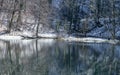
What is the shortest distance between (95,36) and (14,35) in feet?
39.1

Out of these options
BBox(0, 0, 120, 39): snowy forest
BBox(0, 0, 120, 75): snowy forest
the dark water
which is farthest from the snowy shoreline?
the dark water

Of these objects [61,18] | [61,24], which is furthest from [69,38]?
[61,18]

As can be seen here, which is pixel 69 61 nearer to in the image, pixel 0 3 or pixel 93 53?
pixel 93 53

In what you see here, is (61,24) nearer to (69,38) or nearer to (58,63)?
(69,38)

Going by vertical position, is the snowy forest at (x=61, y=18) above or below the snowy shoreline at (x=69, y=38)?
above

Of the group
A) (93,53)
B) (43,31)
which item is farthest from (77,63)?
(43,31)

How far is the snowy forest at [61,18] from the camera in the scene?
52281 millimetres

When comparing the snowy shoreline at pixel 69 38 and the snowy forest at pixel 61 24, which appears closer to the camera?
the snowy forest at pixel 61 24

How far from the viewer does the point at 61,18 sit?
57.9 metres

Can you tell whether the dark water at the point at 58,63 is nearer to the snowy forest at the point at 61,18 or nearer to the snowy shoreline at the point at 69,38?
the snowy shoreline at the point at 69,38

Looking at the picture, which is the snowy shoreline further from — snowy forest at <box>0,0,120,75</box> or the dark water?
the dark water

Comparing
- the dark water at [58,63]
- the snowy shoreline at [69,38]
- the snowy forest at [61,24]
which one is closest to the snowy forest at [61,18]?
the snowy forest at [61,24]

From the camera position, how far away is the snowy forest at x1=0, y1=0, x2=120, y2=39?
2058 inches

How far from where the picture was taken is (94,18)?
2265 inches
